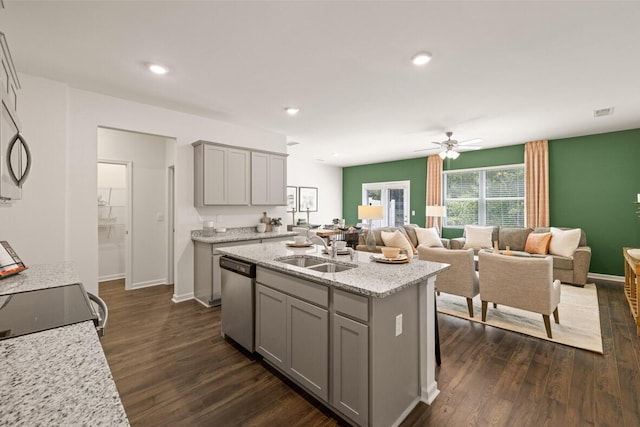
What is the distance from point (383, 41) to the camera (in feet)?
7.75

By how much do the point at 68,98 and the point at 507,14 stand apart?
4.31 meters

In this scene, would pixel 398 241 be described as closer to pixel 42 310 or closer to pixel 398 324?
pixel 398 324

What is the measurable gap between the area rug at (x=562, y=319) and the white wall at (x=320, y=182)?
5.19 metres

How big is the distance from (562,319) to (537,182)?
337cm

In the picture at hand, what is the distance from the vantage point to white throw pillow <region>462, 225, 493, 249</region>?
5.77 meters

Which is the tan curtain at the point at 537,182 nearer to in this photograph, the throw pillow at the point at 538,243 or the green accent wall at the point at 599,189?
the green accent wall at the point at 599,189

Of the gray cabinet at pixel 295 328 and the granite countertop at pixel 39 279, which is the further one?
the gray cabinet at pixel 295 328

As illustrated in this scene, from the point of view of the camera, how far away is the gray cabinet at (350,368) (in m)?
1.64

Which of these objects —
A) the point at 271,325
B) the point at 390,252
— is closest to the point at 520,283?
the point at 390,252

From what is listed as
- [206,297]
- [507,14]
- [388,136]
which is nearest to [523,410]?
[507,14]

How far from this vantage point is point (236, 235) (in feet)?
14.8

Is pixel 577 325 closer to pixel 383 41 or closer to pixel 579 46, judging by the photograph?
pixel 579 46

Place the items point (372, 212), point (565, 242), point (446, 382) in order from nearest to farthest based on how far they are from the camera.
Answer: point (446, 382) → point (565, 242) → point (372, 212)

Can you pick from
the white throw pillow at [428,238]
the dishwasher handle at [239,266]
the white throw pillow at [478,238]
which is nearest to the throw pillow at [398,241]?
the white throw pillow at [428,238]
